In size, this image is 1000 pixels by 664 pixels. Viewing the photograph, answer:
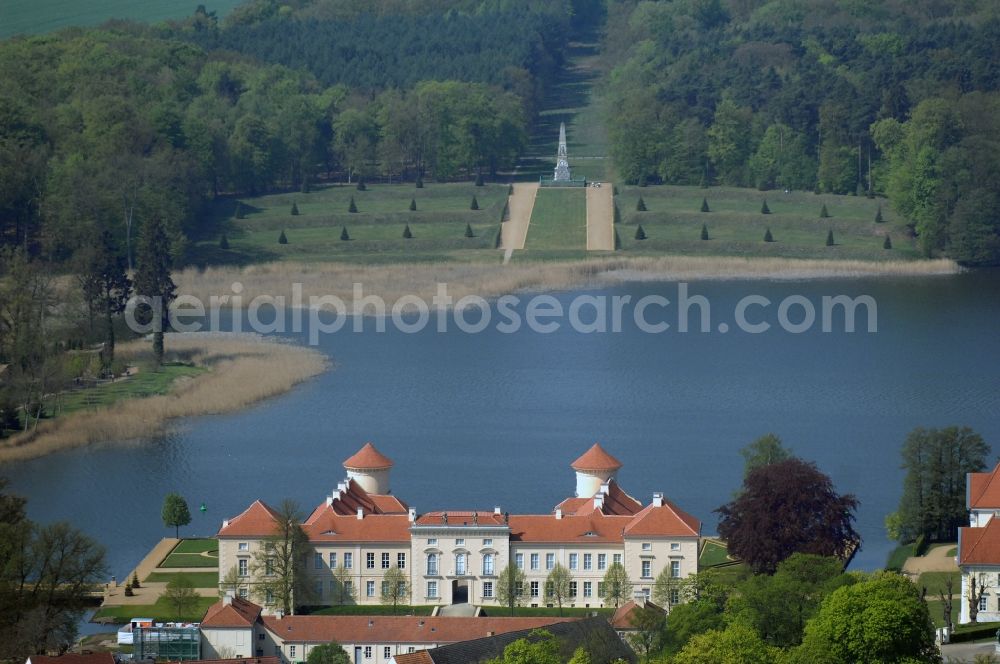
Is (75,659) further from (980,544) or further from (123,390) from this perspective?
(123,390)

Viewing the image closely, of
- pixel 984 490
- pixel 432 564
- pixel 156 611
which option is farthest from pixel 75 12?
pixel 984 490

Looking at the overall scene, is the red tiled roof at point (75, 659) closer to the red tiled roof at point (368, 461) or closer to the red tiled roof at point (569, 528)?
the red tiled roof at point (569, 528)

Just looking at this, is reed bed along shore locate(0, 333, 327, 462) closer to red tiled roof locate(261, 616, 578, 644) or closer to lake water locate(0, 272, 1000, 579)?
lake water locate(0, 272, 1000, 579)

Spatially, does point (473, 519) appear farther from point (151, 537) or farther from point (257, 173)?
point (257, 173)

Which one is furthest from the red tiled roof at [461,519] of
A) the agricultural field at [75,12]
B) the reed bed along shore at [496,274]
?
the agricultural field at [75,12]

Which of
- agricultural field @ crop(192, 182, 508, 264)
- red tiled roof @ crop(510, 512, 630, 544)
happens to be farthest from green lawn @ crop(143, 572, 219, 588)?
agricultural field @ crop(192, 182, 508, 264)
